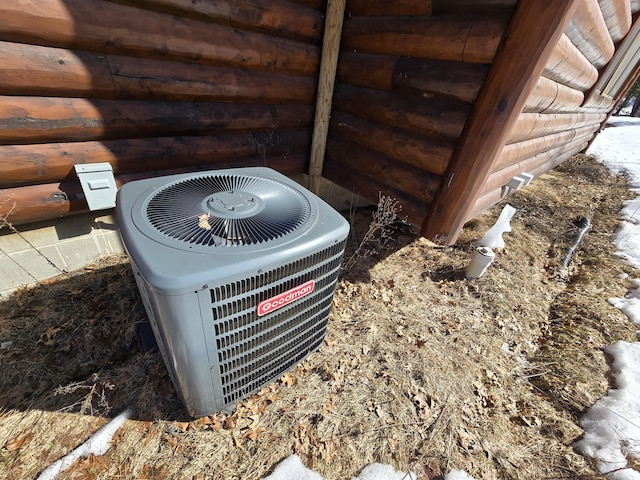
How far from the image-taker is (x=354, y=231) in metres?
4.02

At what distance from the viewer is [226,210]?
4.48 feet

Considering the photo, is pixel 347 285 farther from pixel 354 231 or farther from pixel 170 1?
pixel 170 1

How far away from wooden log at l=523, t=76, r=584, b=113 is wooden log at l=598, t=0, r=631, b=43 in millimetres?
945

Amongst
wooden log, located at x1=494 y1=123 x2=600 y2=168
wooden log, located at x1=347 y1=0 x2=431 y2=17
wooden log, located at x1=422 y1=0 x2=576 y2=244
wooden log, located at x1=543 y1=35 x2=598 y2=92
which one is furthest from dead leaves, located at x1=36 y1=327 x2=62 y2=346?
wooden log, located at x1=543 y1=35 x2=598 y2=92

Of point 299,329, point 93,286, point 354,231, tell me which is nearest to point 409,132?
point 354,231

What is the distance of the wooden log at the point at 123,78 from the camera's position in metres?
1.81

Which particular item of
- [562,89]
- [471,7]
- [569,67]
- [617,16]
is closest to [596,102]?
[617,16]

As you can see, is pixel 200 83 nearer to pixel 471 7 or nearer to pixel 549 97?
pixel 471 7

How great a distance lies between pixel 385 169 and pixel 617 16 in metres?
4.86

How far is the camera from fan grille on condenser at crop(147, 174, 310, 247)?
4.06 ft

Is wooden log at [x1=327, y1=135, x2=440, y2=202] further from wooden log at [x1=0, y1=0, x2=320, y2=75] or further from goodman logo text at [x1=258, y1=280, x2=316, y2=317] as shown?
goodman logo text at [x1=258, y1=280, x2=316, y2=317]

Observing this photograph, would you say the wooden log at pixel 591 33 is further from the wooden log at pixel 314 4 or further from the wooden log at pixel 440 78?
the wooden log at pixel 314 4

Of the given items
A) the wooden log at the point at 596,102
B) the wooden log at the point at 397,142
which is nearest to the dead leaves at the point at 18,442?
the wooden log at the point at 397,142

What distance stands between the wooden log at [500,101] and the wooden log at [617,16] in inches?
117
